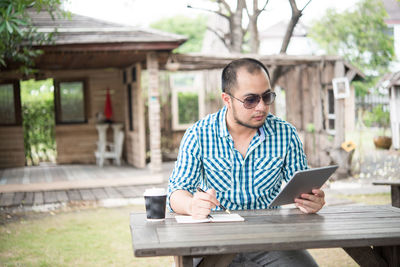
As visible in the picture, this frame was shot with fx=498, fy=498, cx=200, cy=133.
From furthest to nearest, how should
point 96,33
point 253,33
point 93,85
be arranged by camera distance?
point 93,85 → point 253,33 → point 96,33

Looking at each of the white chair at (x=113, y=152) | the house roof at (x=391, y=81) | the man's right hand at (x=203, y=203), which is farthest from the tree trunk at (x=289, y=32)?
the man's right hand at (x=203, y=203)

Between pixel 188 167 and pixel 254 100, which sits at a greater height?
pixel 254 100

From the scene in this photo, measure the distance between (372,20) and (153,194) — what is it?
22.6 metres

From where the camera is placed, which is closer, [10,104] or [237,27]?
[237,27]

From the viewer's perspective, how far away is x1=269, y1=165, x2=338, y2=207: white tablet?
2373mm

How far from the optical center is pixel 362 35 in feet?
75.5

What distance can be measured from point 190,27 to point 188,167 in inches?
1505

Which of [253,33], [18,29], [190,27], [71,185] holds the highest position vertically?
[190,27]

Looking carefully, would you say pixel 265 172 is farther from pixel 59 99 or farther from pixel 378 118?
pixel 378 118

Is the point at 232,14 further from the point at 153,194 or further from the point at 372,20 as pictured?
the point at 372,20

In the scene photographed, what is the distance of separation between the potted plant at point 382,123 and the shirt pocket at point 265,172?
512 inches

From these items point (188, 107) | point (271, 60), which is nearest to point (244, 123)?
point (271, 60)

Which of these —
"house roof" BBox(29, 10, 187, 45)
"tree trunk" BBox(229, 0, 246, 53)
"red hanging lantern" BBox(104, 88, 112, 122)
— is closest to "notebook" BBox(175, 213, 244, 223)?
"house roof" BBox(29, 10, 187, 45)

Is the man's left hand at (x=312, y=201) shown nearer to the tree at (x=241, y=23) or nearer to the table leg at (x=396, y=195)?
the table leg at (x=396, y=195)
